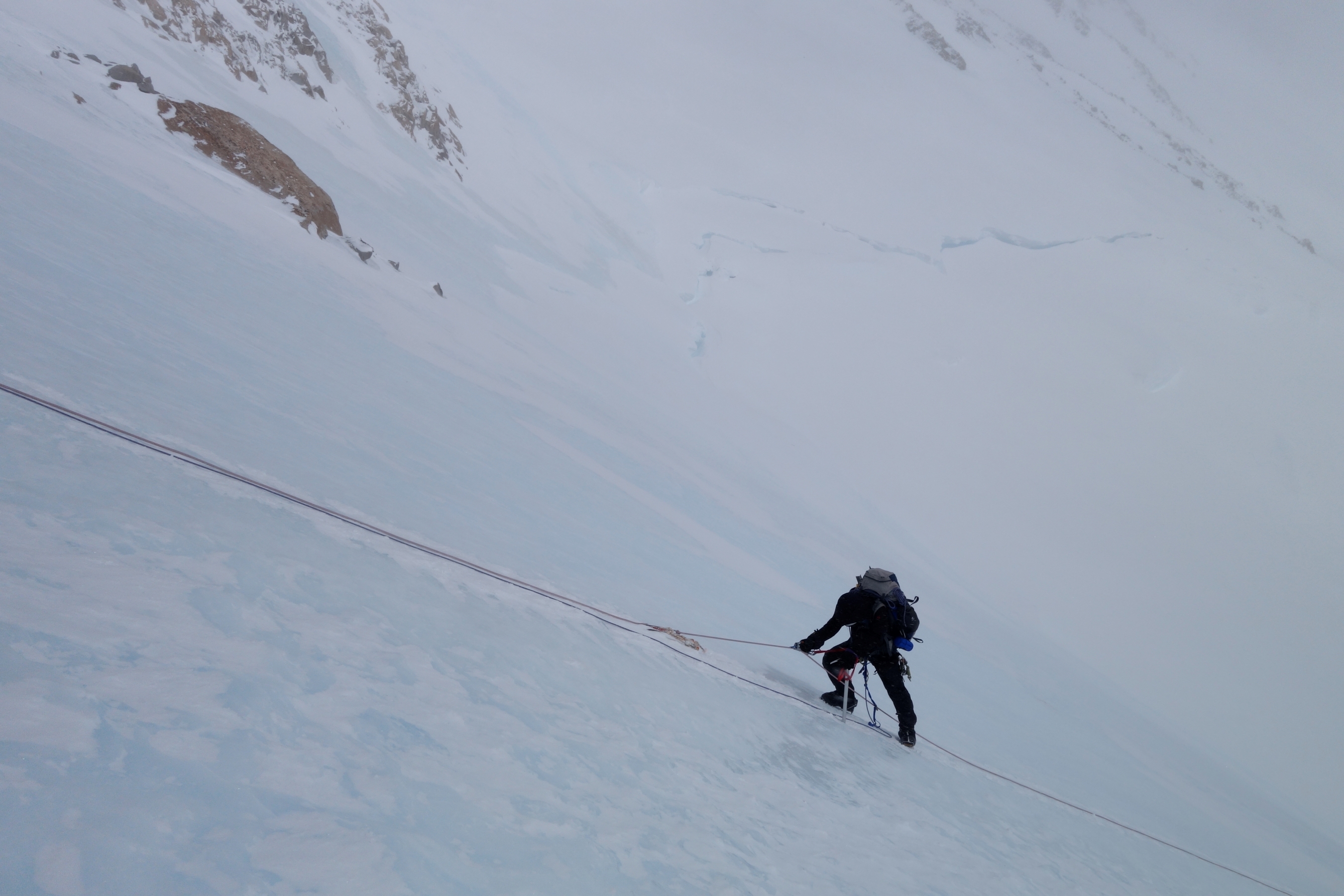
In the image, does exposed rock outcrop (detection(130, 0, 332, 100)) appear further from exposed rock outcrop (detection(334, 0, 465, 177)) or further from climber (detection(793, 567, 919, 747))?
climber (detection(793, 567, 919, 747))

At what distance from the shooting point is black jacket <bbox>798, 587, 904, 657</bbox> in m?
4.74

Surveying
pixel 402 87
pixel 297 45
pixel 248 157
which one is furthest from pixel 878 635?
pixel 402 87

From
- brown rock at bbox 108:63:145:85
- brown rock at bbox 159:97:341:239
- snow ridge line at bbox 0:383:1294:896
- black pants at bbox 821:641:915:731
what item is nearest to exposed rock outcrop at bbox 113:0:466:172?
brown rock at bbox 108:63:145:85

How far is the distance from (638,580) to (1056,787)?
3675 millimetres

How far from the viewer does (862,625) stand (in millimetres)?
4844

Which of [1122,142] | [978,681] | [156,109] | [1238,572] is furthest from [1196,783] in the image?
[1122,142]

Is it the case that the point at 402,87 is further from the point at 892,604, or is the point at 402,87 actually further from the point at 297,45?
the point at 892,604

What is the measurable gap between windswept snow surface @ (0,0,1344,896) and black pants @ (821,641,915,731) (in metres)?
0.23

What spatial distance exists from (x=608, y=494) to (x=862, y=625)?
280cm

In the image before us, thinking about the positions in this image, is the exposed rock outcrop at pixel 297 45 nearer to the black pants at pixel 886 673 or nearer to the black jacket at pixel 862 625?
the black jacket at pixel 862 625

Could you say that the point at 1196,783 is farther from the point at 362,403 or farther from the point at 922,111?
the point at 922,111

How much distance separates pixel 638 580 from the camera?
5.26m

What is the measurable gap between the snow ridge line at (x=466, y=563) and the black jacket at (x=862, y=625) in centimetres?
41

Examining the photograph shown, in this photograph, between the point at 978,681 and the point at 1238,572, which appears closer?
the point at 978,681
